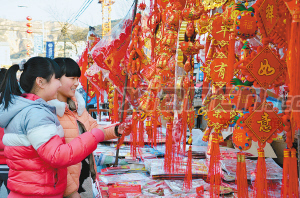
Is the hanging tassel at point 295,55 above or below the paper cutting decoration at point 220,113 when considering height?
above

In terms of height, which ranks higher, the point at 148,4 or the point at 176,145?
the point at 148,4

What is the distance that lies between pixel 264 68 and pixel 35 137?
82 centimetres

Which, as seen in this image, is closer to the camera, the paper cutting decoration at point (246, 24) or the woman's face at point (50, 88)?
the paper cutting decoration at point (246, 24)

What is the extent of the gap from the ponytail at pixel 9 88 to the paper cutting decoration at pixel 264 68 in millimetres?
859

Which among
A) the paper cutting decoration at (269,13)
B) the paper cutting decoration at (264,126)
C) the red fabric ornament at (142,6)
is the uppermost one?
the red fabric ornament at (142,6)

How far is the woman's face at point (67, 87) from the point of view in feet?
4.48

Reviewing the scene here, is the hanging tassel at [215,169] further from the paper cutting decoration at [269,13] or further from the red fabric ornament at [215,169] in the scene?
the paper cutting decoration at [269,13]

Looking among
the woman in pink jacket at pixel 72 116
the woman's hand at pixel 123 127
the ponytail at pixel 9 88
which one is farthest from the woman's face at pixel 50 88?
the woman's hand at pixel 123 127

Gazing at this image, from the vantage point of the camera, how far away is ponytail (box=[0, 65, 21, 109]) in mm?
981

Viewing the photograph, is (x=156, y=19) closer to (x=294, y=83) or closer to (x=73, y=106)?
(x=73, y=106)

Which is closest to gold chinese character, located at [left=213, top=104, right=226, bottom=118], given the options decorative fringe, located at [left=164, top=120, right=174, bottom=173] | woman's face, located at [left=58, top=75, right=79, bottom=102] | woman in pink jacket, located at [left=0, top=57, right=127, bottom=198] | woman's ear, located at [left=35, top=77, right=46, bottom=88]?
woman in pink jacket, located at [left=0, top=57, right=127, bottom=198]

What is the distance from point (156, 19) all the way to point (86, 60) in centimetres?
263

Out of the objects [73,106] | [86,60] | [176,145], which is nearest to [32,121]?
[73,106]

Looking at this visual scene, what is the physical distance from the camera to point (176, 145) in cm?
156
